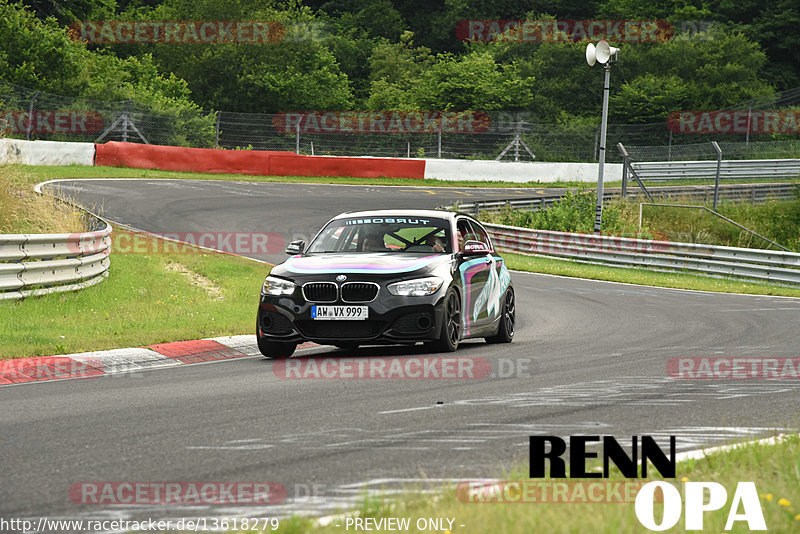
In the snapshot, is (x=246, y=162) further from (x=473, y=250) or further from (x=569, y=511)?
(x=569, y=511)

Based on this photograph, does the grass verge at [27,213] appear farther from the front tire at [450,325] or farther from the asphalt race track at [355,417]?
the front tire at [450,325]

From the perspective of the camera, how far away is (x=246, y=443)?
21.8 feet

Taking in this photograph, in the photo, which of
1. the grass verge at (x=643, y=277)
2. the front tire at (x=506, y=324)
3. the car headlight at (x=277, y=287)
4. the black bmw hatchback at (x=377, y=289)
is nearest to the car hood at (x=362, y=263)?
the black bmw hatchback at (x=377, y=289)

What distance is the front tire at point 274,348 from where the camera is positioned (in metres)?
11.5

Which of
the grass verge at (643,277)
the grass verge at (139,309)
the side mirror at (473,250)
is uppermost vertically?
the side mirror at (473,250)

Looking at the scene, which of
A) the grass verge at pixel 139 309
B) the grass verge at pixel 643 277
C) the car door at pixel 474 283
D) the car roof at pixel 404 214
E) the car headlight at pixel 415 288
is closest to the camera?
the car headlight at pixel 415 288

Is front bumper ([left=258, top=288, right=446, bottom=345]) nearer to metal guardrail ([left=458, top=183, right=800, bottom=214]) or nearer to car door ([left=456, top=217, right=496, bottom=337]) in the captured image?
car door ([left=456, top=217, right=496, bottom=337])

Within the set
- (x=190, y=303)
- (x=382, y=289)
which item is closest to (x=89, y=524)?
(x=382, y=289)

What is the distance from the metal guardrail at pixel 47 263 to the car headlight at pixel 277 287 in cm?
417

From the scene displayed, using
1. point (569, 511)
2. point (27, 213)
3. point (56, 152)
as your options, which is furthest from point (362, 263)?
point (56, 152)

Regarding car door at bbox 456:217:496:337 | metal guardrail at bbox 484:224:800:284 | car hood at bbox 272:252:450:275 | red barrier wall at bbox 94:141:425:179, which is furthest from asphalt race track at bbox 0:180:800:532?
red barrier wall at bbox 94:141:425:179

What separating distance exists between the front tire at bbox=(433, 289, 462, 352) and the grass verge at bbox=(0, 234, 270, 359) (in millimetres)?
2953

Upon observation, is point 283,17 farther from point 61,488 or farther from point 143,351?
point 61,488

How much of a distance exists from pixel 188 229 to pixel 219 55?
41.7m
